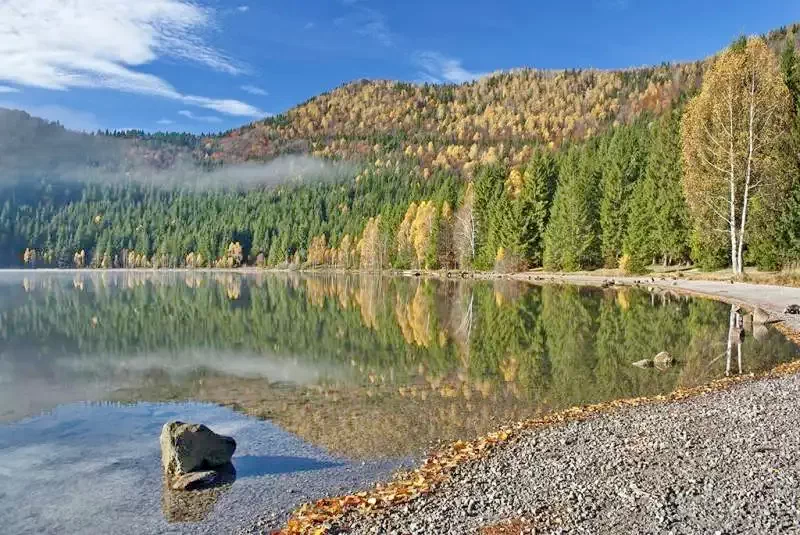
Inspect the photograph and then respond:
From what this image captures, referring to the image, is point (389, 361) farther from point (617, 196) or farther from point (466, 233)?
point (466, 233)

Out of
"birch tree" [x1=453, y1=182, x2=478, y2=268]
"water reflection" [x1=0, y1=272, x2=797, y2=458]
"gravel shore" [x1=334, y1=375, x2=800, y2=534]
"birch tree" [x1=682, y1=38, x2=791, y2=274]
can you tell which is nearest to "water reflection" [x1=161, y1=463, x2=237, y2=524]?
"water reflection" [x1=0, y1=272, x2=797, y2=458]

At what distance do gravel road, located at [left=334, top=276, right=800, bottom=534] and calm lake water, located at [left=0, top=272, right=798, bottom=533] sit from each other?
2407 millimetres

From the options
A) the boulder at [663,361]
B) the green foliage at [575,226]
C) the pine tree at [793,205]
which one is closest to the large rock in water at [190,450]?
the boulder at [663,361]

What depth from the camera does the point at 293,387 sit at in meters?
18.3

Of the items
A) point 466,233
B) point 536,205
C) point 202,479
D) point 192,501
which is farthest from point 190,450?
point 466,233

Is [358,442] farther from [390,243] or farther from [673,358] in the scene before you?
[390,243]

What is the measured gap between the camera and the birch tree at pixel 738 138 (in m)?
39.9

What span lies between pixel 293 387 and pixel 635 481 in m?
12.1

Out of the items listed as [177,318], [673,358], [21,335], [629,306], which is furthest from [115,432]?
[629,306]

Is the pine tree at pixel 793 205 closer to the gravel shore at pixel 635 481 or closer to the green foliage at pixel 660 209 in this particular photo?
the green foliage at pixel 660 209

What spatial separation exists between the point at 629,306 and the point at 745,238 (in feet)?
44.7

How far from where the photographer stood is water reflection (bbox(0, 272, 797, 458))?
15055mm

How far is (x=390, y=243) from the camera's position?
396 feet

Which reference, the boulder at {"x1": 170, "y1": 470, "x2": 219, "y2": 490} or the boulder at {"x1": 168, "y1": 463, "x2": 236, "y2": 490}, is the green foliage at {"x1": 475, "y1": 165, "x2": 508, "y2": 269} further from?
the boulder at {"x1": 170, "y1": 470, "x2": 219, "y2": 490}
